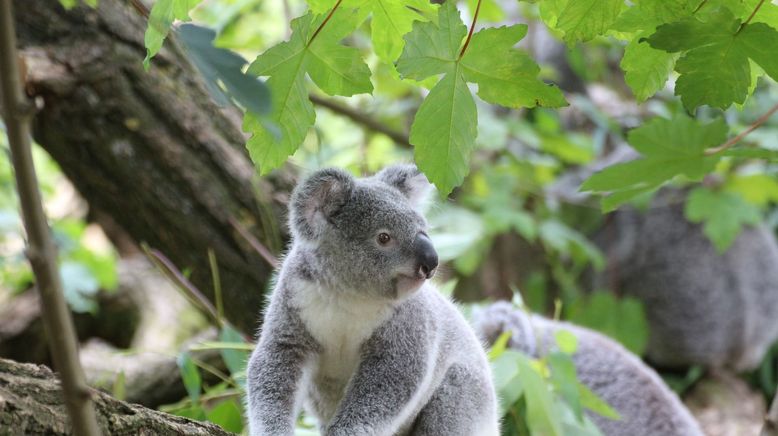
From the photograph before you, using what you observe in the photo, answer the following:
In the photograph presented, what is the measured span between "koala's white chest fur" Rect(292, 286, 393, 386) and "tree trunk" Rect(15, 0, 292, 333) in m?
1.02

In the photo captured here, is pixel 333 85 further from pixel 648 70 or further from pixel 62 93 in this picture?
pixel 62 93

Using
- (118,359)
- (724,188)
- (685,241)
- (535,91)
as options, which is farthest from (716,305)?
(535,91)

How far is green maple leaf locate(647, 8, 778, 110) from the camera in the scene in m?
1.25

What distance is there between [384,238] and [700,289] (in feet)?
13.9

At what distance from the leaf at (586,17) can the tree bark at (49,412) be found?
36.8 inches

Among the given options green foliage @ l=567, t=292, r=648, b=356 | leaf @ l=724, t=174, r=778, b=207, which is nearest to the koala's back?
green foliage @ l=567, t=292, r=648, b=356

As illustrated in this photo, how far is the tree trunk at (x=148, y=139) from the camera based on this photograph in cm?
293

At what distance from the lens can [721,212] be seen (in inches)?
183

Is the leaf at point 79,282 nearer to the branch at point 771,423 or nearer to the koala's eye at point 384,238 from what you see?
the koala's eye at point 384,238

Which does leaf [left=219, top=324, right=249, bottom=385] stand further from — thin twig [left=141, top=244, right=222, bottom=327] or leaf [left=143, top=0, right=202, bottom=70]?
leaf [left=143, top=0, right=202, bottom=70]

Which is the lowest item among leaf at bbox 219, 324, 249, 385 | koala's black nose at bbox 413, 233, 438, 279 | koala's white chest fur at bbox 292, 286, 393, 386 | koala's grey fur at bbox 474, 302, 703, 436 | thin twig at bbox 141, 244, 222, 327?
koala's grey fur at bbox 474, 302, 703, 436

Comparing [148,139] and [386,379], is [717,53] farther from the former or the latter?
[148,139]

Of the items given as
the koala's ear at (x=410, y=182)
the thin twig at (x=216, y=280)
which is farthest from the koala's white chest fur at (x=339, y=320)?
the thin twig at (x=216, y=280)

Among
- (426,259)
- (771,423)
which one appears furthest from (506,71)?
(771,423)
